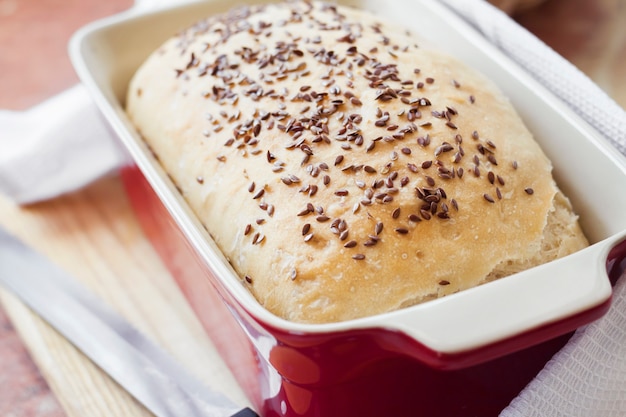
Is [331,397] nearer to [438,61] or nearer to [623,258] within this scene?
[623,258]

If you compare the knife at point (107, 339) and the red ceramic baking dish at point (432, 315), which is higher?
the red ceramic baking dish at point (432, 315)

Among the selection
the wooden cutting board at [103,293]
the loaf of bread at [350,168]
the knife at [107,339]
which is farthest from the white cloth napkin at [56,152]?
the loaf of bread at [350,168]

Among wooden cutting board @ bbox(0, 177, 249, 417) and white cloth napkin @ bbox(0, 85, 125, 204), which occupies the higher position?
white cloth napkin @ bbox(0, 85, 125, 204)

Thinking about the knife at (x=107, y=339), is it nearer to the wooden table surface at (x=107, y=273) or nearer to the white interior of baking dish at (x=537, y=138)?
the wooden table surface at (x=107, y=273)

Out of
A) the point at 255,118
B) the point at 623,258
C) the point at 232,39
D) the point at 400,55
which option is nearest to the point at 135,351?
the point at 255,118

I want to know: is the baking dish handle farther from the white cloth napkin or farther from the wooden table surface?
the white cloth napkin

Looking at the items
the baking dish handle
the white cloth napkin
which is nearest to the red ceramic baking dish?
the baking dish handle
